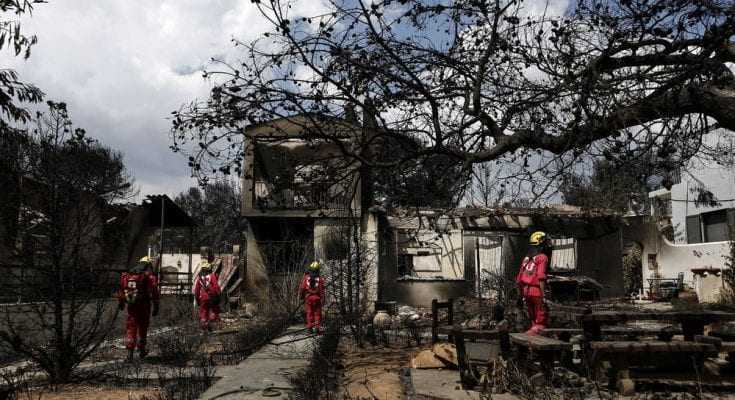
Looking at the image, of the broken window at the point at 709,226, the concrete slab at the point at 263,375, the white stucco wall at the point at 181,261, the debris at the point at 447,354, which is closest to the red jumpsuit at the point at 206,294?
the concrete slab at the point at 263,375

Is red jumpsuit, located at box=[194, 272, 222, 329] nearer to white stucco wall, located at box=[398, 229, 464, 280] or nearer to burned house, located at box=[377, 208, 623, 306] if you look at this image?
burned house, located at box=[377, 208, 623, 306]

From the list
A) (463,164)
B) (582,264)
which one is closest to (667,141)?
(463,164)

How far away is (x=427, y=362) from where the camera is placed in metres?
8.33

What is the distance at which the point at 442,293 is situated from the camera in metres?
21.8

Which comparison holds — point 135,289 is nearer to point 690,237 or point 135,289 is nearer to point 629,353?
point 629,353

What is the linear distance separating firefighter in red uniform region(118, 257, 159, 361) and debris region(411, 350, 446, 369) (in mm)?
4568

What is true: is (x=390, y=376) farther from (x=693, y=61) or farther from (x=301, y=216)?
(x=301, y=216)

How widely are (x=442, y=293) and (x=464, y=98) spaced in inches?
554

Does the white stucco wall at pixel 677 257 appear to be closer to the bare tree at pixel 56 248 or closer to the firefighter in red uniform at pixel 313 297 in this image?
the firefighter in red uniform at pixel 313 297

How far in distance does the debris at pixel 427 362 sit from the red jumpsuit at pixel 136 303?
4.69m

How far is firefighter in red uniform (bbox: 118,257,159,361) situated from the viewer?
34.2ft

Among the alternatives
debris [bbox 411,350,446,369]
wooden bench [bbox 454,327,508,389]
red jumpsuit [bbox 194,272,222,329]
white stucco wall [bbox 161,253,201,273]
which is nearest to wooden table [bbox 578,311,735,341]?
wooden bench [bbox 454,327,508,389]

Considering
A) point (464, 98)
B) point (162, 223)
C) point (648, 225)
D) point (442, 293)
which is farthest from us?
point (648, 225)

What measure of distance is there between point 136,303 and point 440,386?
5.81m
